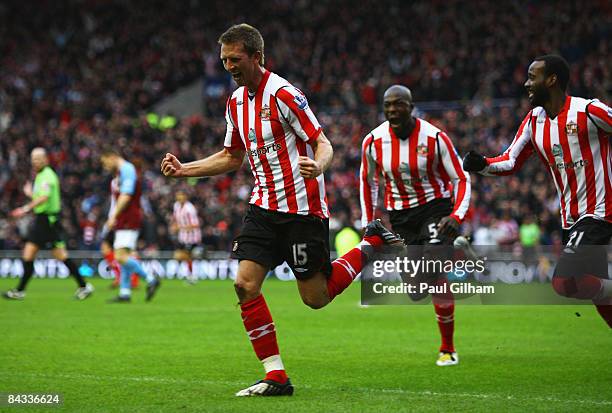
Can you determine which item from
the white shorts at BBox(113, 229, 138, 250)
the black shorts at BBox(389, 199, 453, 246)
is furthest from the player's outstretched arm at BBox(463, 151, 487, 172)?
the white shorts at BBox(113, 229, 138, 250)

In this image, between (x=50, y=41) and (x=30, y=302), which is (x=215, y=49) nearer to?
(x=50, y=41)

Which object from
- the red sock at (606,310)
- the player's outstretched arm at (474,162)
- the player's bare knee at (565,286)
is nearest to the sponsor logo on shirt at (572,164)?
the player's outstretched arm at (474,162)

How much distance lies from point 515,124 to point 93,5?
860 inches

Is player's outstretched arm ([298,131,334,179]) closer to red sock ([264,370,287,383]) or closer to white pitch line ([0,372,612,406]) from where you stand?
red sock ([264,370,287,383])

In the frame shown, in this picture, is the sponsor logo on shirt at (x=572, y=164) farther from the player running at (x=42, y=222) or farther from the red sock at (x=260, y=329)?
the player running at (x=42, y=222)

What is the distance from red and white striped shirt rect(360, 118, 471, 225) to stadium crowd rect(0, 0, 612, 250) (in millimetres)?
14239

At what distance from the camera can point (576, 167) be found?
712cm

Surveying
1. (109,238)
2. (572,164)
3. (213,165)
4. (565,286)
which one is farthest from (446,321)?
(109,238)

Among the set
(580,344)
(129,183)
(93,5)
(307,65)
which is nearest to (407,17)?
(307,65)

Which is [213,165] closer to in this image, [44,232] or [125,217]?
[125,217]

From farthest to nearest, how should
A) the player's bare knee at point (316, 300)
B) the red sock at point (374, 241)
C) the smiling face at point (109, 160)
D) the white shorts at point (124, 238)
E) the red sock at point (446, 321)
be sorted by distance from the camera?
1. the white shorts at point (124, 238)
2. the smiling face at point (109, 160)
3. the red sock at point (446, 321)
4. the red sock at point (374, 241)
5. the player's bare knee at point (316, 300)

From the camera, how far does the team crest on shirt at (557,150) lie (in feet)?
23.5

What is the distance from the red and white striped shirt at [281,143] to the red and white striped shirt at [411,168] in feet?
7.01

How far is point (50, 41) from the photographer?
38.2 metres
